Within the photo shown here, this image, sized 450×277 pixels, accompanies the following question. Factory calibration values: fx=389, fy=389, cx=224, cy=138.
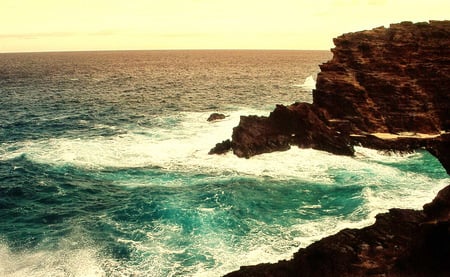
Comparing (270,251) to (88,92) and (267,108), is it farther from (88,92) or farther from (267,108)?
(88,92)

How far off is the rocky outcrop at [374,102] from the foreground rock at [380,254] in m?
20.9

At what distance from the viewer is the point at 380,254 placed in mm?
18531

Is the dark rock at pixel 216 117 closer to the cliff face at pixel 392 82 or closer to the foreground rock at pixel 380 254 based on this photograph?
the cliff face at pixel 392 82

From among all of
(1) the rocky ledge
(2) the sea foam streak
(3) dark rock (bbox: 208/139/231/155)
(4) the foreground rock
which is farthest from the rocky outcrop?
(4) the foreground rock

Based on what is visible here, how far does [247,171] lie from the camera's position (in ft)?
117

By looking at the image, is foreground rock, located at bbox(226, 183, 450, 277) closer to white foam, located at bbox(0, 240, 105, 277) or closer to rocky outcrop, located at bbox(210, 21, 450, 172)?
white foam, located at bbox(0, 240, 105, 277)

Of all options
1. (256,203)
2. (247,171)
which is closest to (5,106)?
(247,171)

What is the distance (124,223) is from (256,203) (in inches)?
380

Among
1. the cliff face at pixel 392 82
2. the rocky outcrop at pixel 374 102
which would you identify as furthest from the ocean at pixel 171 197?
the cliff face at pixel 392 82

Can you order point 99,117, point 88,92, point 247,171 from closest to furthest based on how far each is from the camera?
point 247,171 < point 99,117 < point 88,92

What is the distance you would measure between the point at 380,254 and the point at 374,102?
28.3m

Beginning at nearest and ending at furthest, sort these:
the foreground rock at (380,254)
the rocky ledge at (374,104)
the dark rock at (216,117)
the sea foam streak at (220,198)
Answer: the foreground rock at (380,254) < the sea foam streak at (220,198) < the rocky ledge at (374,104) < the dark rock at (216,117)

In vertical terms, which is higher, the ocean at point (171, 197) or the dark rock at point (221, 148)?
the dark rock at point (221, 148)

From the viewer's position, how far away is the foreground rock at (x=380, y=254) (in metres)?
17.8
